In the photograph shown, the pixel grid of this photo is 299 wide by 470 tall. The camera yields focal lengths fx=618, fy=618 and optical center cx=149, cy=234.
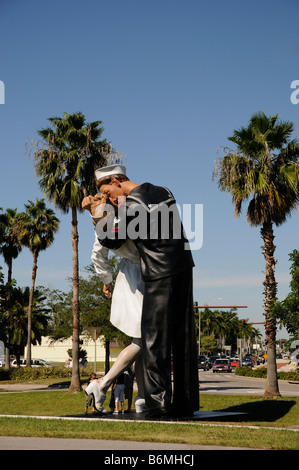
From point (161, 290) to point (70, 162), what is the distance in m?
16.9

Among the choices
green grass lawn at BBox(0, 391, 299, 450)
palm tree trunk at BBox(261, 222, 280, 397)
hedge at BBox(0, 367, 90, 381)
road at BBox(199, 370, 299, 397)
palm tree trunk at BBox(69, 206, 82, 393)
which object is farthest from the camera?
hedge at BBox(0, 367, 90, 381)

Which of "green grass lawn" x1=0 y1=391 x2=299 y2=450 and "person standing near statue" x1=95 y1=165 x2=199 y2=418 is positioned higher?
"person standing near statue" x1=95 y1=165 x2=199 y2=418

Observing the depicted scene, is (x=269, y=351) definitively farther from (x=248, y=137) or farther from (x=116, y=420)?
(x=116, y=420)

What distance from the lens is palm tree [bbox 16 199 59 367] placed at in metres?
41.5

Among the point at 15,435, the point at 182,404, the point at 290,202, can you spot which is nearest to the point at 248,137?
the point at 290,202

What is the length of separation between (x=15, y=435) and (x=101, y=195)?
4205 millimetres

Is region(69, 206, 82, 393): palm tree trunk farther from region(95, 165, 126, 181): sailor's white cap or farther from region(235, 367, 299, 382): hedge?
region(235, 367, 299, 382): hedge

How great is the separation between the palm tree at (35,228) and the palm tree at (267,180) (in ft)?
67.3

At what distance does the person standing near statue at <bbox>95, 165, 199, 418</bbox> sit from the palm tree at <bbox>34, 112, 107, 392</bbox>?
15226 millimetres

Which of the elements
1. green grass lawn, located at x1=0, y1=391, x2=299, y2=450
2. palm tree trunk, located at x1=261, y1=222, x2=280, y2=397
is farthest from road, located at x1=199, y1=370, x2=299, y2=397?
green grass lawn, located at x1=0, y1=391, x2=299, y2=450

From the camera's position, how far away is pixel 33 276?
138 ft

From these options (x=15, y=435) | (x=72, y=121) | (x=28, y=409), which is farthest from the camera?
(x=72, y=121)

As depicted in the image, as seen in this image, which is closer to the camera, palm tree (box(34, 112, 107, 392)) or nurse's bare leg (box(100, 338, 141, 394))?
nurse's bare leg (box(100, 338, 141, 394))

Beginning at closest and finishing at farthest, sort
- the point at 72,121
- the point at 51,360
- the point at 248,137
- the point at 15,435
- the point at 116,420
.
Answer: the point at 15,435 < the point at 116,420 < the point at 248,137 < the point at 72,121 < the point at 51,360
